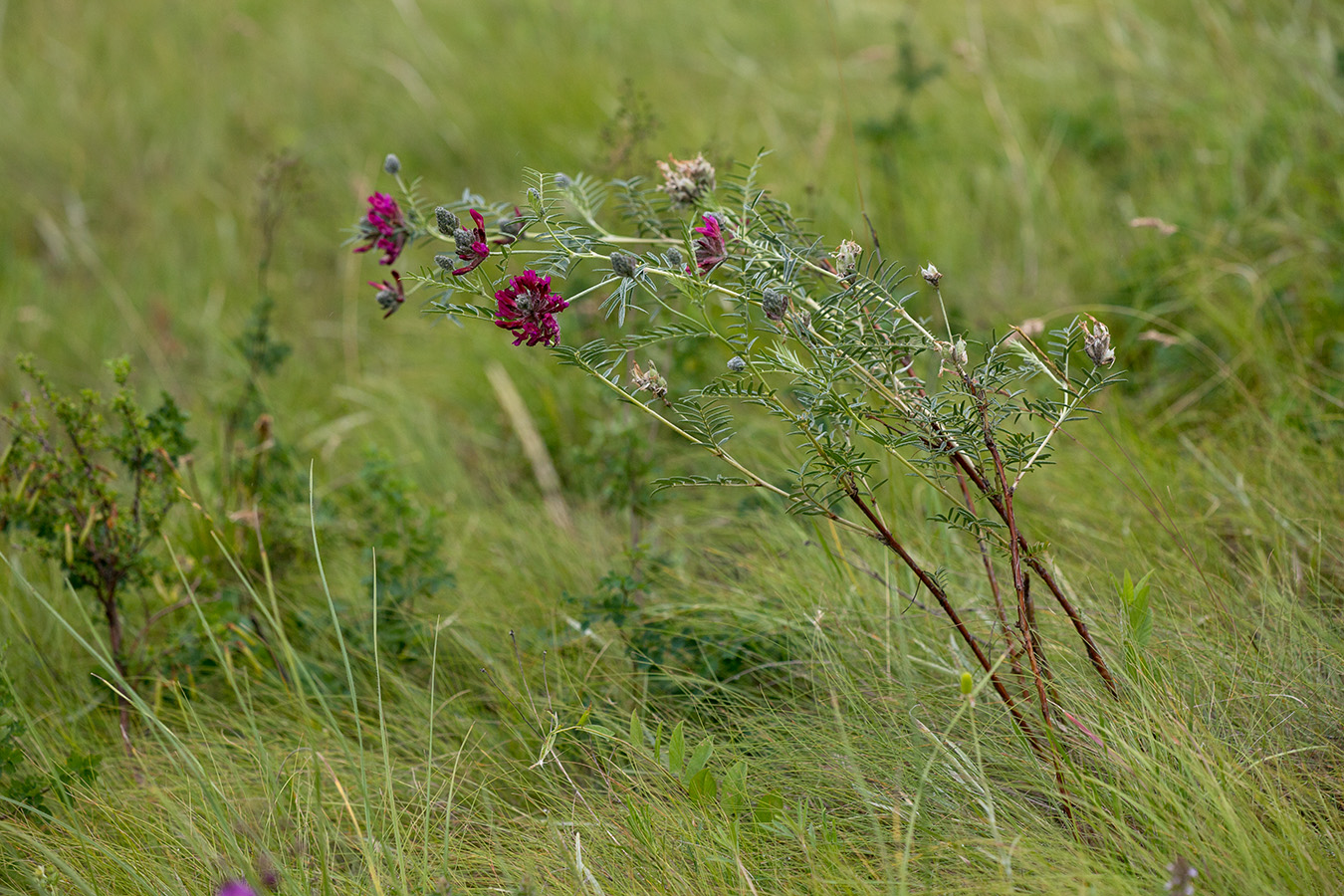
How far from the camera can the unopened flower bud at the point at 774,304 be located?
128 cm

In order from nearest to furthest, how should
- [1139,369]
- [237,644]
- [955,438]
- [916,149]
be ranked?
[955,438], [237,644], [1139,369], [916,149]

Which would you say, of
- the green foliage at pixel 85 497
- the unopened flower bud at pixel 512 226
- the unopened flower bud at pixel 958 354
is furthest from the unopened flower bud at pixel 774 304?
the green foliage at pixel 85 497

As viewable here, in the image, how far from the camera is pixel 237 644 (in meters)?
2.13

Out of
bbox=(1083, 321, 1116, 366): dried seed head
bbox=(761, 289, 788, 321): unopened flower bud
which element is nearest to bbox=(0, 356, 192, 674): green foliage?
bbox=(761, 289, 788, 321): unopened flower bud

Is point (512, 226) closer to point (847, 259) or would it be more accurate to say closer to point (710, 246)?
point (710, 246)

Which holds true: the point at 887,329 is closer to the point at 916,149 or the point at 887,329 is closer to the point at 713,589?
the point at 713,589

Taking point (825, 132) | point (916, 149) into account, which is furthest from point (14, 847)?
point (916, 149)

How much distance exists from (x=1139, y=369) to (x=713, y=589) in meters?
1.49

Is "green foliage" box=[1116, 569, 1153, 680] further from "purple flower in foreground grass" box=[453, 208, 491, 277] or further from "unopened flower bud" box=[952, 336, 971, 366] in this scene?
"purple flower in foreground grass" box=[453, 208, 491, 277]

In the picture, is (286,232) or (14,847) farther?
(286,232)

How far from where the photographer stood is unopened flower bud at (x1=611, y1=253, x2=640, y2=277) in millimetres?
1248

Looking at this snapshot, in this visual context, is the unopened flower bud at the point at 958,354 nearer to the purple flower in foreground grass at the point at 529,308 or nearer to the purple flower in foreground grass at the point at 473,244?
the purple flower in foreground grass at the point at 529,308

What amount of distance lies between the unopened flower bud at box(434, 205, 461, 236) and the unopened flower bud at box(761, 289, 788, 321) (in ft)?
1.36

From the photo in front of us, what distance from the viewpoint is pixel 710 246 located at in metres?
1.36
